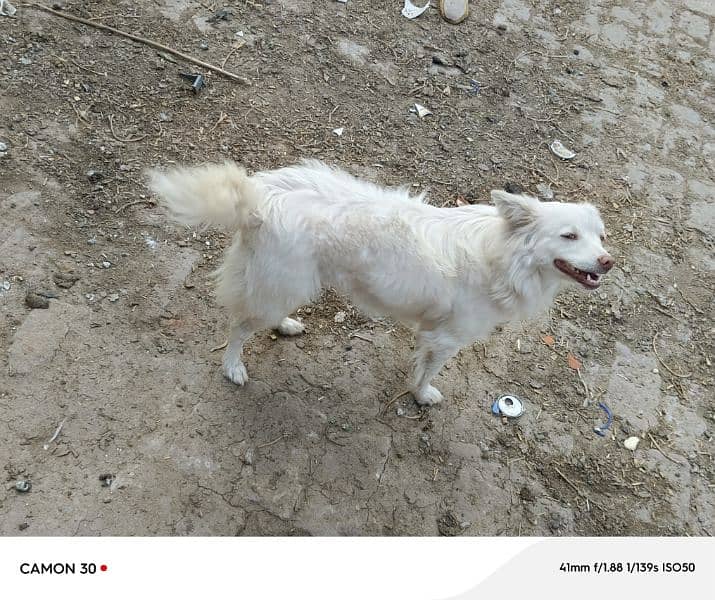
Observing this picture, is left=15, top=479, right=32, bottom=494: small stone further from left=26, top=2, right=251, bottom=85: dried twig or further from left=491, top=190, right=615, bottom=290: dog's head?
left=26, top=2, right=251, bottom=85: dried twig

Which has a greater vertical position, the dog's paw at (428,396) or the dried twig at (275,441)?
the dog's paw at (428,396)

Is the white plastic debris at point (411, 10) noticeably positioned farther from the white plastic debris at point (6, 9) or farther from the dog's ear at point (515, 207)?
the dog's ear at point (515, 207)

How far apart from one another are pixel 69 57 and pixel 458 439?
4.45 m

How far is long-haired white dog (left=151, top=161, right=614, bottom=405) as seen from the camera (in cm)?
274

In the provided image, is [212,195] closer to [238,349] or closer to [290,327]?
[238,349]

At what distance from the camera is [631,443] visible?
3627mm

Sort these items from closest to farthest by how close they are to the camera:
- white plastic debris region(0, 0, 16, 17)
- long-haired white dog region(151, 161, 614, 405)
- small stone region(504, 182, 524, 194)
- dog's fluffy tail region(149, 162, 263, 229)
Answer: dog's fluffy tail region(149, 162, 263, 229) → long-haired white dog region(151, 161, 614, 405) → small stone region(504, 182, 524, 194) → white plastic debris region(0, 0, 16, 17)

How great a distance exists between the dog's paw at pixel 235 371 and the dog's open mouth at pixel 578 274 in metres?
1.96

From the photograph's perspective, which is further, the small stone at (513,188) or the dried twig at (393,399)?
the small stone at (513,188)

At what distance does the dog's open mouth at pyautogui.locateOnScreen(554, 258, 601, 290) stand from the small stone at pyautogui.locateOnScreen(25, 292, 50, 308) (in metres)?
3.07

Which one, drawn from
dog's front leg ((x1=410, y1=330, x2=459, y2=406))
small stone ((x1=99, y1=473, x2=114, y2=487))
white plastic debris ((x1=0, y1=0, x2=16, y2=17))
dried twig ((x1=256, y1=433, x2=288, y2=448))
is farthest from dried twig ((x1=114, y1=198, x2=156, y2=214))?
white plastic debris ((x1=0, y1=0, x2=16, y2=17))

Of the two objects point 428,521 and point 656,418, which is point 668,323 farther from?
point 428,521

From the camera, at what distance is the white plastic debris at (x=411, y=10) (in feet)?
19.2

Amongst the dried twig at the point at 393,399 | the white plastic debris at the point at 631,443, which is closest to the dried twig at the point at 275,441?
the dried twig at the point at 393,399
